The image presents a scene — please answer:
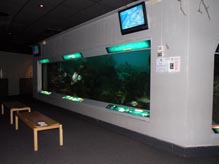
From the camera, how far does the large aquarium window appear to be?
15.6 ft

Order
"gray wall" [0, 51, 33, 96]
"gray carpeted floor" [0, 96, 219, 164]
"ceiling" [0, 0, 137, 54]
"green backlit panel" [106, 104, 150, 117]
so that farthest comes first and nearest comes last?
"gray wall" [0, 51, 33, 96] → "ceiling" [0, 0, 137, 54] → "green backlit panel" [106, 104, 150, 117] → "gray carpeted floor" [0, 96, 219, 164]

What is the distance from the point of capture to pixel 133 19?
3850 millimetres

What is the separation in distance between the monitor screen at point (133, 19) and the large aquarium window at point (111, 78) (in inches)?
33.9

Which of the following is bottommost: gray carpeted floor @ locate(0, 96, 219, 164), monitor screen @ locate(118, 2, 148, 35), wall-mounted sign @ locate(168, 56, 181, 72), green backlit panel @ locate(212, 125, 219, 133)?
gray carpeted floor @ locate(0, 96, 219, 164)

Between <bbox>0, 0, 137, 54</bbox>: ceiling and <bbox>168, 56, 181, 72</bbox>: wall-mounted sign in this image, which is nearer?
<bbox>168, 56, 181, 72</bbox>: wall-mounted sign

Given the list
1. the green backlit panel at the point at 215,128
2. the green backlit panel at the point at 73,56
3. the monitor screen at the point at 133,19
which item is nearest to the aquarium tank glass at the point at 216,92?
the green backlit panel at the point at 215,128

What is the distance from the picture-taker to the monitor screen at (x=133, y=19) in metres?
3.66

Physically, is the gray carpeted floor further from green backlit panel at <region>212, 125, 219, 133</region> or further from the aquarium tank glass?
the aquarium tank glass

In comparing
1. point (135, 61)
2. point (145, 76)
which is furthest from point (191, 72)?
point (135, 61)

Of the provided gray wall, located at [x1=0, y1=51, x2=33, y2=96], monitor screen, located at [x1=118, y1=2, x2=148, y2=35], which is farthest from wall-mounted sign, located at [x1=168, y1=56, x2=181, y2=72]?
gray wall, located at [x1=0, y1=51, x2=33, y2=96]

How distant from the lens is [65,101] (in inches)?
275

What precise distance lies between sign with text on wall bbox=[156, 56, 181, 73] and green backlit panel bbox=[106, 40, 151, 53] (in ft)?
1.54

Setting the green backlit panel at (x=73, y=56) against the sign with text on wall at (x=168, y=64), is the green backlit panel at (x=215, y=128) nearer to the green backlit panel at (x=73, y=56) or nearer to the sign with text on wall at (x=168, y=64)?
the sign with text on wall at (x=168, y=64)

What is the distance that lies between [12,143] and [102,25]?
3.51 metres
